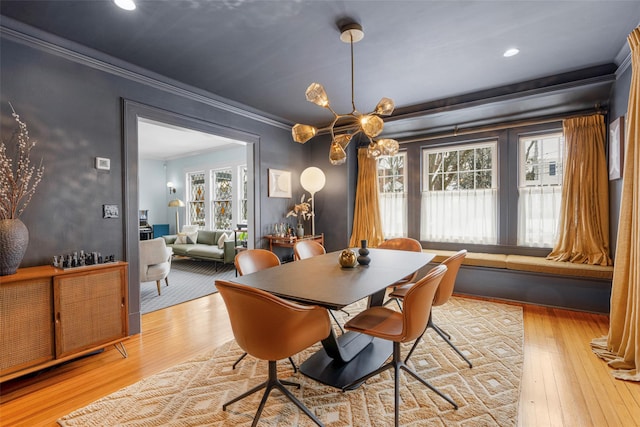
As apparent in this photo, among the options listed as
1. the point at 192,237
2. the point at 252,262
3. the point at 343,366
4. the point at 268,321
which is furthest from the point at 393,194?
the point at 192,237

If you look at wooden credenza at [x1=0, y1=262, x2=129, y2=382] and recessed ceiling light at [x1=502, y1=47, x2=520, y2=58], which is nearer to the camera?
wooden credenza at [x1=0, y1=262, x2=129, y2=382]

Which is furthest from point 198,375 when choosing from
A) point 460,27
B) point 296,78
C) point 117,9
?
point 460,27

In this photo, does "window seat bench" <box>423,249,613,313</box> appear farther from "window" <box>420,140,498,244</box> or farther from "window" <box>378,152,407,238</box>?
"window" <box>378,152,407,238</box>

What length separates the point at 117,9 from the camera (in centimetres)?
212

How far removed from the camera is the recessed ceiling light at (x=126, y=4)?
203 cm

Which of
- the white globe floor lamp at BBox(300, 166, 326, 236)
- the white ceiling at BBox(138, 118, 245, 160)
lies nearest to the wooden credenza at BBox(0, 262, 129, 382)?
the white globe floor lamp at BBox(300, 166, 326, 236)

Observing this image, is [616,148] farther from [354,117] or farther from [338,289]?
[338,289]

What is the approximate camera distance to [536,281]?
3666mm

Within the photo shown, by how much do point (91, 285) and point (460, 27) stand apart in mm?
3667

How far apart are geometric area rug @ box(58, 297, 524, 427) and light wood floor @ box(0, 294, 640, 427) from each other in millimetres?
127

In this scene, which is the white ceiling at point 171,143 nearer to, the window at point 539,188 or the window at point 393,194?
the window at point 393,194

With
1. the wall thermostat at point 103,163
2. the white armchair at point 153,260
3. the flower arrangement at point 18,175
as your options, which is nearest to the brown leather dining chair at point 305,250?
the wall thermostat at point 103,163

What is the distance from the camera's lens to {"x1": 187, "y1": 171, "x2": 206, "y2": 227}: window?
8148 mm

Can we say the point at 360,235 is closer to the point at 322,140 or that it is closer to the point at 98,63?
the point at 322,140
